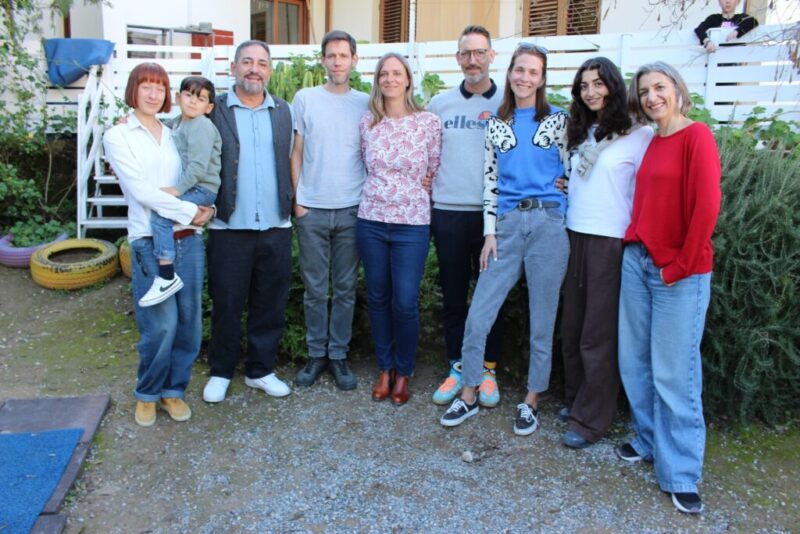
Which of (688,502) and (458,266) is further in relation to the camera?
(458,266)

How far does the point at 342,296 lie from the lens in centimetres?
435

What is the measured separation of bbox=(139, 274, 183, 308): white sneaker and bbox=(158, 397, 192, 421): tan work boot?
28.0 inches

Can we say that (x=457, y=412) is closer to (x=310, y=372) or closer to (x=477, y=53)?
(x=310, y=372)

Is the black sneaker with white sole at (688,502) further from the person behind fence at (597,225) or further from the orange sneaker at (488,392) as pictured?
the orange sneaker at (488,392)

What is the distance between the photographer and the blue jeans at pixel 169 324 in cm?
A: 365

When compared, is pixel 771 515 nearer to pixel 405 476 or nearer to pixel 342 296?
pixel 405 476

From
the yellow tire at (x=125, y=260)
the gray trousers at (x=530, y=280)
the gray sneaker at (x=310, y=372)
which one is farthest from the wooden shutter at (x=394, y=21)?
the gray trousers at (x=530, y=280)

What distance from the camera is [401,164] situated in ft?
12.9

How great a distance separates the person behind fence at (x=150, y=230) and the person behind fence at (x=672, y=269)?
2249 millimetres

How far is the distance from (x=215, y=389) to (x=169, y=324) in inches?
28.0

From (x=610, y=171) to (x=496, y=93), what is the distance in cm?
93

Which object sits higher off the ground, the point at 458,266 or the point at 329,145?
the point at 329,145

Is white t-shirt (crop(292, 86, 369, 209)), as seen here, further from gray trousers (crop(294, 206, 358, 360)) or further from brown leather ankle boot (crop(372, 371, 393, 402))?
brown leather ankle boot (crop(372, 371, 393, 402))

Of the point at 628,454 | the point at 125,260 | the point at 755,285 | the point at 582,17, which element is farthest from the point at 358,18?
the point at 628,454
